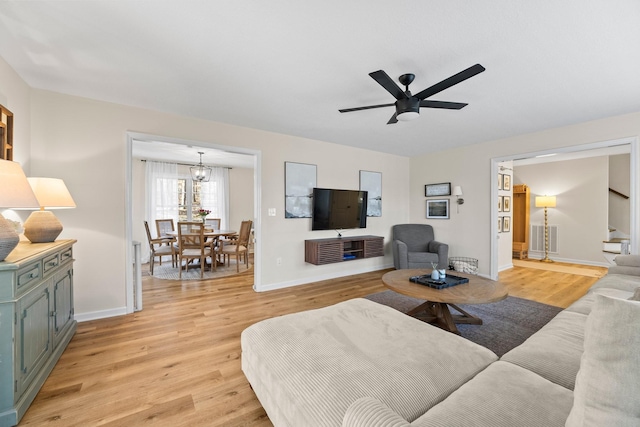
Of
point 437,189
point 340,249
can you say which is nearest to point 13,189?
point 340,249

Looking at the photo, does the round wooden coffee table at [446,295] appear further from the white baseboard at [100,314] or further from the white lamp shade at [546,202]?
the white lamp shade at [546,202]

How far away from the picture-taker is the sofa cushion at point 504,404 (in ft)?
2.82

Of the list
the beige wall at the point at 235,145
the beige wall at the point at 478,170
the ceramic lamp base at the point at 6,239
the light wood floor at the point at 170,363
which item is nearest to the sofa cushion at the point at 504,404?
the light wood floor at the point at 170,363

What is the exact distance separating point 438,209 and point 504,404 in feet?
15.8

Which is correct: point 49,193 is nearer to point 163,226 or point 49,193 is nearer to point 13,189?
point 13,189

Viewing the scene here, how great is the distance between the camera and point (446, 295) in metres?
2.35

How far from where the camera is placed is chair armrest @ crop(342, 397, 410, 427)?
785mm

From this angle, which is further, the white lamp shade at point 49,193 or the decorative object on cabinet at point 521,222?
the decorative object on cabinet at point 521,222

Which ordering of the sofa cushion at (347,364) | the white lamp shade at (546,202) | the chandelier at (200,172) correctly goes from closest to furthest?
the sofa cushion at (347,364)
the chandelier at (200,172)
the white lamp shade at (546,202)

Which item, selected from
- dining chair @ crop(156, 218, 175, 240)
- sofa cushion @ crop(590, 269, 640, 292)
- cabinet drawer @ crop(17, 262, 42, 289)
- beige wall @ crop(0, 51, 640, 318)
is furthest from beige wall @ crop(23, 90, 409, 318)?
sofa cushion @ crop(590, 269, 640, 292)

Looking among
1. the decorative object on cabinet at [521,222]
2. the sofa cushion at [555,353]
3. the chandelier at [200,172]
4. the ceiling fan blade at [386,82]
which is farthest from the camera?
the decorative object on cabinet at [521,222]

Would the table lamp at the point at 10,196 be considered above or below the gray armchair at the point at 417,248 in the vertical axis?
above

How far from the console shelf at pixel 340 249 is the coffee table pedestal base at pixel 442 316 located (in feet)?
5.50

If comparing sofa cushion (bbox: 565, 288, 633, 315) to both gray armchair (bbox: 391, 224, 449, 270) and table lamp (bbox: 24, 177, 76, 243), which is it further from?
table lamp (bbox: 24, 177, 76, 243)
